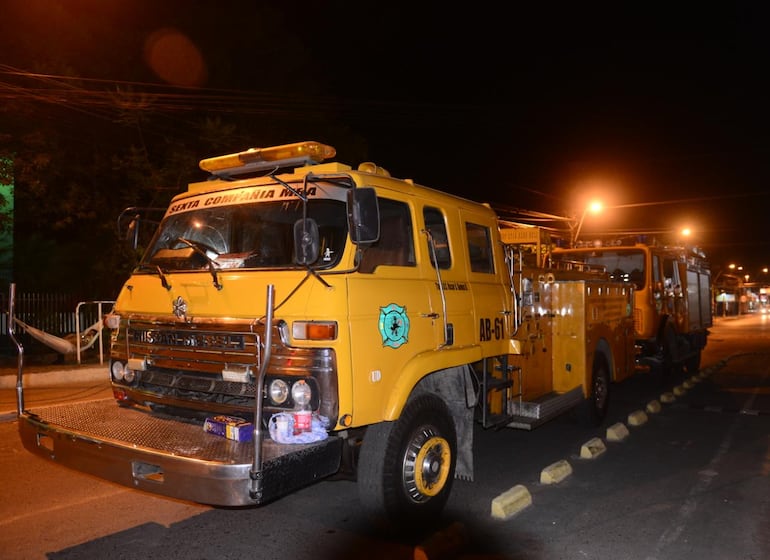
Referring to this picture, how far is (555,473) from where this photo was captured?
5.93 m

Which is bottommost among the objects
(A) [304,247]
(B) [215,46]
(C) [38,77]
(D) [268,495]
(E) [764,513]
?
(E) [764,513]

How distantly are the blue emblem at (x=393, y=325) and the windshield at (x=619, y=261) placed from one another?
7.24m

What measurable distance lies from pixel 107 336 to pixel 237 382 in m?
11.9

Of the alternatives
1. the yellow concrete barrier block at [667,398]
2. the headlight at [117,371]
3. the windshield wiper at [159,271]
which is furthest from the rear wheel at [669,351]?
the headlight at [117,371]

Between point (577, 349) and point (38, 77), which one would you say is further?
point (38, 77)

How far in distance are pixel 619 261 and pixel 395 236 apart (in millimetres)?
8231

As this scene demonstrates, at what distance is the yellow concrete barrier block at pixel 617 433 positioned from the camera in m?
7.53

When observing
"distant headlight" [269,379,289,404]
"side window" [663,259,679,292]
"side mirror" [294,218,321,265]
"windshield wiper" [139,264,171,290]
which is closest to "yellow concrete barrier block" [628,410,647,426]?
"side window" [663,259,679,292]

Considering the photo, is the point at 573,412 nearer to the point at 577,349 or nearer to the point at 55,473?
the point at 577,349

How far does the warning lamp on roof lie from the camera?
4.45 meters

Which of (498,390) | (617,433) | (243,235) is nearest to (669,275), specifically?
(617,433)

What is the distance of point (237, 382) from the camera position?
13.1 ft

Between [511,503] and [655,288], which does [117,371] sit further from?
[655,288]

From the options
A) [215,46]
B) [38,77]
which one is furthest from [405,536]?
[215,46]
